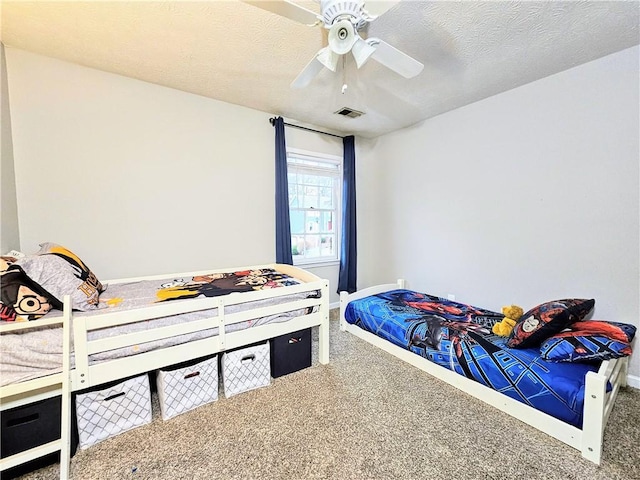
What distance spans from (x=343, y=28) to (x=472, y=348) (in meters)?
2.23

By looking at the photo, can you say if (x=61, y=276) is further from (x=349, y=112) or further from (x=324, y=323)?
(x=349, y=112)

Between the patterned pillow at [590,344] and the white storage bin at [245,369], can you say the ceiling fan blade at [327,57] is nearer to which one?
the white storage bin at [245,369]

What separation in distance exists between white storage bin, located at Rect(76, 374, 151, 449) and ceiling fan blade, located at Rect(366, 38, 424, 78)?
2.41 meters

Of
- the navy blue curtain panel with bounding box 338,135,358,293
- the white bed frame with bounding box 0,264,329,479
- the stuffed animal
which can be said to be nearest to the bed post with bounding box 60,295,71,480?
the white bed frame with bounding box 0,264,329,479

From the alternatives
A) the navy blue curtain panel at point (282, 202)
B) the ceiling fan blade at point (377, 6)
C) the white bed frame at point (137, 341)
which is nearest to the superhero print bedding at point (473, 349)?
the white bed frame at point (137, 341)

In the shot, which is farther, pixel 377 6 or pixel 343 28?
pixel 343 28

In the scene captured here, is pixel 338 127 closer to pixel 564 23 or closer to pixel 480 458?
pixel 564 23

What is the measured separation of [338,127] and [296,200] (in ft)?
3.76

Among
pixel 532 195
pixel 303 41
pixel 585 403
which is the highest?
pixel 303 41

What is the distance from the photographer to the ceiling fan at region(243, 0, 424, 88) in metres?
1.28

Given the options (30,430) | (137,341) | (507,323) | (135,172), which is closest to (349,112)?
(135,172)

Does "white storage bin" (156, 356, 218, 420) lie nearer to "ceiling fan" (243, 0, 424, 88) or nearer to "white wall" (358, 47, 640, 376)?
"ceiling fan" (243, 0, 424, 88)

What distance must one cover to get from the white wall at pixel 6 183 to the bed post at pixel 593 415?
145 inches

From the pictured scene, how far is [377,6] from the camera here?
51.2 inches
